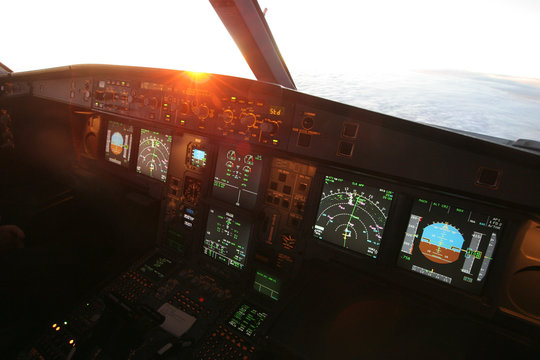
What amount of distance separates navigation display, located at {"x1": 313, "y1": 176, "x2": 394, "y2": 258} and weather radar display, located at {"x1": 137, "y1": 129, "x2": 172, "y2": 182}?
Result: 131cm

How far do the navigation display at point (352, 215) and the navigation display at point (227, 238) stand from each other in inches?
21.3

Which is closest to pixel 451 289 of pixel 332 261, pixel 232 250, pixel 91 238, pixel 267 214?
pixel 332 261

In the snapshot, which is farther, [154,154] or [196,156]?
[154,154]

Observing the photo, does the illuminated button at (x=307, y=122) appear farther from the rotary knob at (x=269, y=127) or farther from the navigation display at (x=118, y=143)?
the navigation display at (x=118, y=143)

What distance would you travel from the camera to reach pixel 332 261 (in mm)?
1866

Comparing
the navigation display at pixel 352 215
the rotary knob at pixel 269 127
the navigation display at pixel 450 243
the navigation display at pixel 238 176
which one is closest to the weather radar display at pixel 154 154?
the navigation display at pixel 238 176

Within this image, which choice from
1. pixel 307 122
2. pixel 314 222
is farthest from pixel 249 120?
pixel 314 222

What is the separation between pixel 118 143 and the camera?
2.78 meters

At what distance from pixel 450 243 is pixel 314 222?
0.71m

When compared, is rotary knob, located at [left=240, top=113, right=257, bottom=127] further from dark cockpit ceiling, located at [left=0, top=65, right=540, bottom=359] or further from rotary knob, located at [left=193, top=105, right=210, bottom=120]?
rotary knob, located at [left=193, top=105, right=210, bottom=120]

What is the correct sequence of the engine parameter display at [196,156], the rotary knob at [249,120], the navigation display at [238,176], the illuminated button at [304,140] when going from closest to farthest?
the illuminated button at [304,140]
the rotary knob at [249,120]
the navigation display at [238,176]
the engine parameter display at [196,156]

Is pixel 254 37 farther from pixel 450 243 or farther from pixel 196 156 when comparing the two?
pixel 450 243

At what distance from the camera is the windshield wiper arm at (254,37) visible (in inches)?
83.7

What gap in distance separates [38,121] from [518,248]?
4237mm
